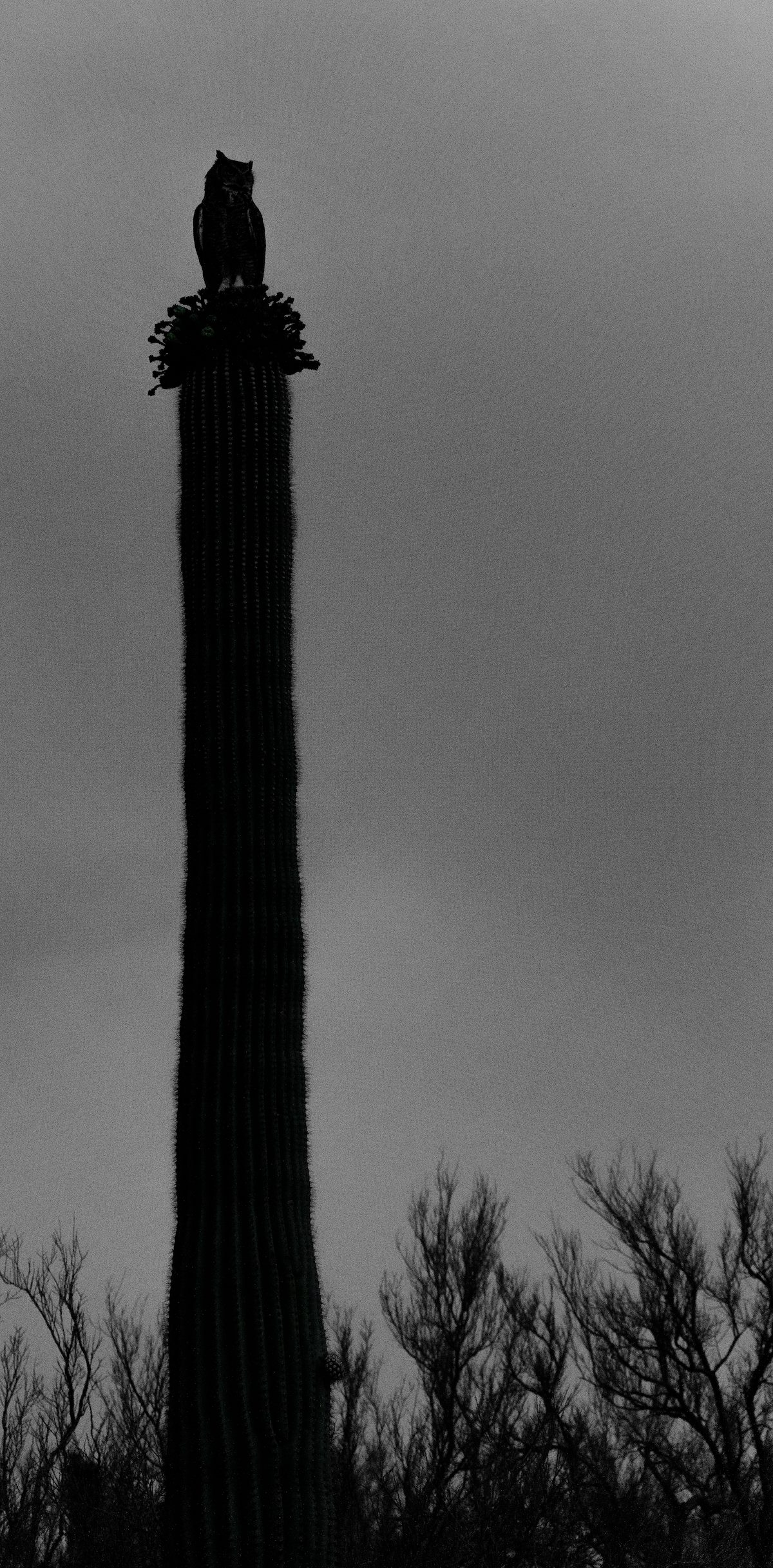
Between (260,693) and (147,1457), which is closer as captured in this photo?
(260,693)

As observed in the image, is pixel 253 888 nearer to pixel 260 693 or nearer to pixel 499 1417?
pixel 260 693

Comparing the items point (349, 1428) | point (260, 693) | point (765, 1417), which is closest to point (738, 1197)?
point (765, 1417)

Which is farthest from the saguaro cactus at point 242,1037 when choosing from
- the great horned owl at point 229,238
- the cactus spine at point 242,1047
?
the great horned owl at point 229,238

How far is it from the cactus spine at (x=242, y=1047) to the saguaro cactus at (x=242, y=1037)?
0.04ft

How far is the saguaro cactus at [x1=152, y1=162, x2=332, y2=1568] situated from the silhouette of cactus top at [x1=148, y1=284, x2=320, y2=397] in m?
0.03

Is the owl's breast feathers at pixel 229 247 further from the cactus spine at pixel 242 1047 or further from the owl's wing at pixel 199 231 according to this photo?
the cactus spine at pixel 242 1047

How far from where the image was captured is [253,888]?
34.5ft

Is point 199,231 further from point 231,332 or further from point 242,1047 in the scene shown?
point 242,1047

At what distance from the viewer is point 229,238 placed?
1257 centimetres

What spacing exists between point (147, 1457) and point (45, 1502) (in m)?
2.33

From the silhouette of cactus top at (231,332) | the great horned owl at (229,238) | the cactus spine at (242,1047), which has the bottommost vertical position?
the cactus spine at (242,1047)

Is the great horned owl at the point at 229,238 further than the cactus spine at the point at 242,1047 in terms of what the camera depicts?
Yes

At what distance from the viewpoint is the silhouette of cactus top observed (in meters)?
11.9

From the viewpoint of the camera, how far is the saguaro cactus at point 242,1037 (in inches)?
361
